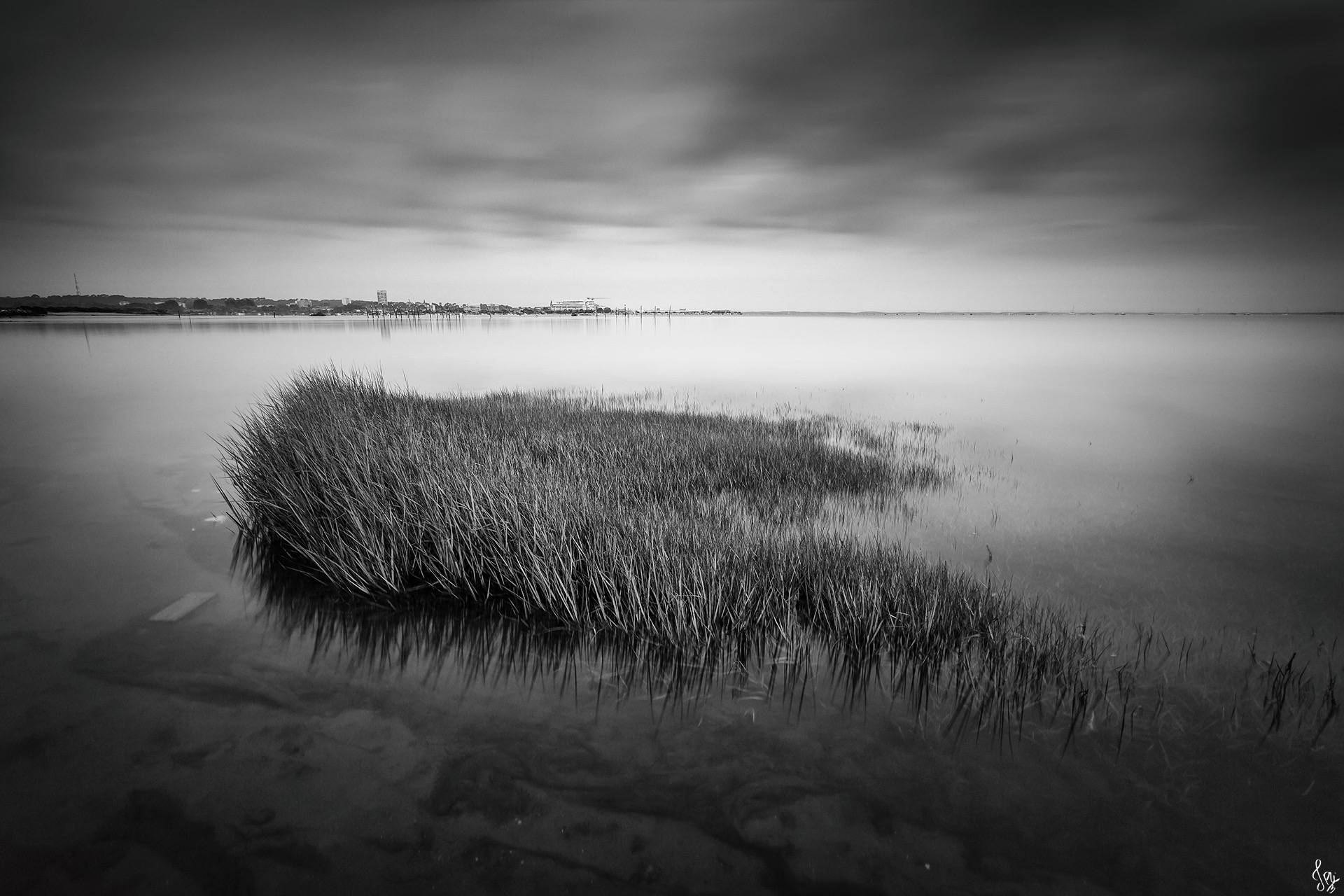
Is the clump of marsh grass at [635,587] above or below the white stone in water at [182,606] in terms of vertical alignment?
above

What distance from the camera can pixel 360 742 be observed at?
18.2 feet

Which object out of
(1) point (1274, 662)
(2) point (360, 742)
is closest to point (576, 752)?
(2) point (360, 742)

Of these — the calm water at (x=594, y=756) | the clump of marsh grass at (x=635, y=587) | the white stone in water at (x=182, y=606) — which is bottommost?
the white stone in water at (x=182, y=606)

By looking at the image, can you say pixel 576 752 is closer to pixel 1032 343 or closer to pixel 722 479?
pixel 722 479

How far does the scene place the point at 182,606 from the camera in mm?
8250

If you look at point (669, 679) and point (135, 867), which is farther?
point (669, 679)

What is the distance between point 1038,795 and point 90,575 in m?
12.6
